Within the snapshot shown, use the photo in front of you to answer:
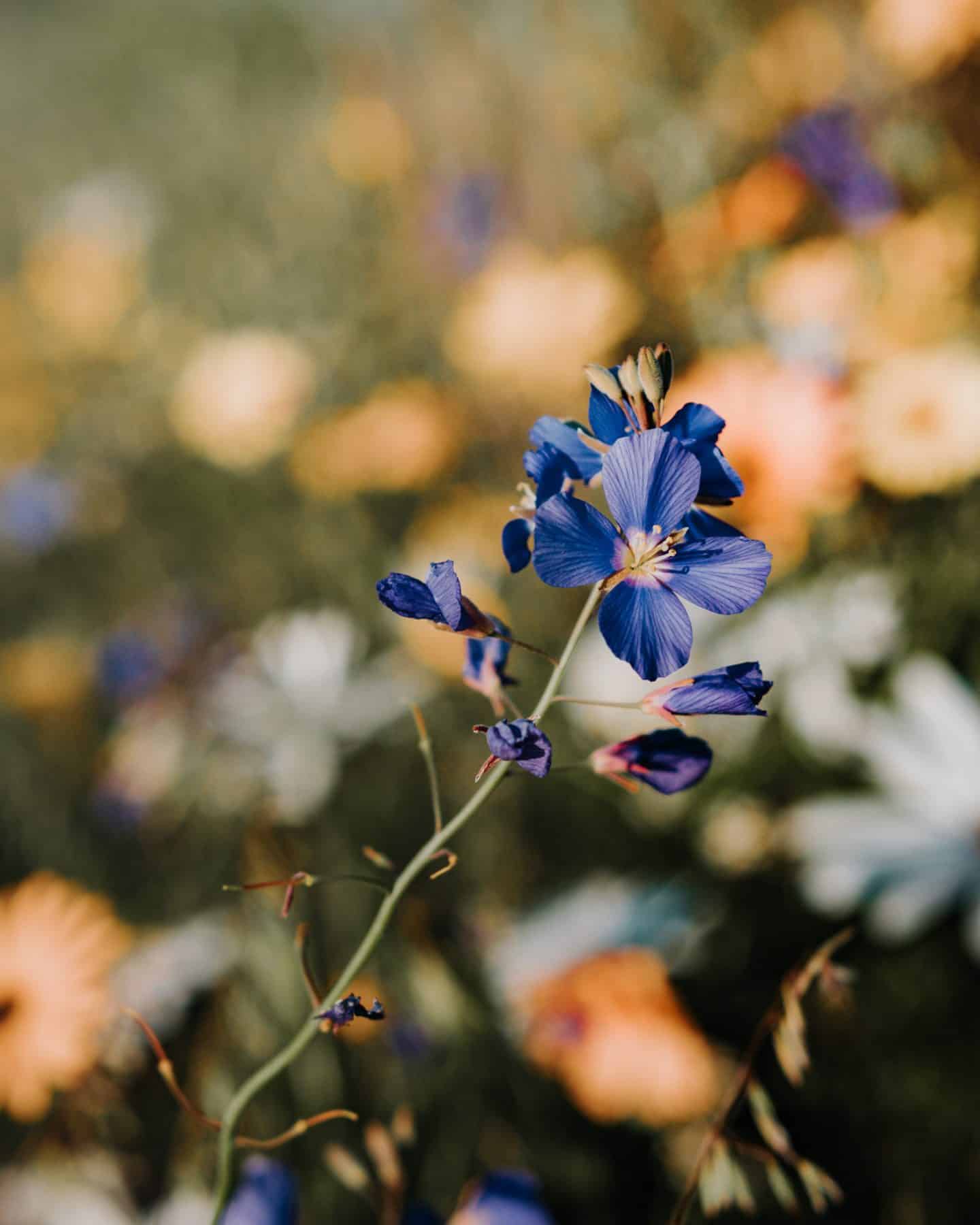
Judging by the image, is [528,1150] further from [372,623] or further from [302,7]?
[302,7]

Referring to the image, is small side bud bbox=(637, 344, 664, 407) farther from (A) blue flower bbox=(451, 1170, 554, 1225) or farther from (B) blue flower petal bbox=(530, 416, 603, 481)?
(A) blue flower bbox=(451, 1170, 554, 1225)

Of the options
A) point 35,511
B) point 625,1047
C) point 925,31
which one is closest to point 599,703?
point 625,1047

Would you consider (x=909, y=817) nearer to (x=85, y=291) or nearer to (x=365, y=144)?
(x=365, y=144)

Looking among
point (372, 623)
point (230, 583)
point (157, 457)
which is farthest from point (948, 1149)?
point (157, 457)

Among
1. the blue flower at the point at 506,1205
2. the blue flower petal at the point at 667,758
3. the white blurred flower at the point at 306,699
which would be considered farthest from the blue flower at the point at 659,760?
the white blurred flower at the point at 306,699

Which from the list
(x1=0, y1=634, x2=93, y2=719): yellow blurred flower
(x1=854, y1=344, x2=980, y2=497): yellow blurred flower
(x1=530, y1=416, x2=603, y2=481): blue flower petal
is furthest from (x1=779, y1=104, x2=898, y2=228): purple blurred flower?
(x1=0, y1=634, x2=93, y2=719): yellow blurred flower

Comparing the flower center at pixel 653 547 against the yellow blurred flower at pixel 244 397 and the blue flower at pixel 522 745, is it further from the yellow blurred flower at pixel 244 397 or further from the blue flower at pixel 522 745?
the yellow blurred flower at pixel 244 397
